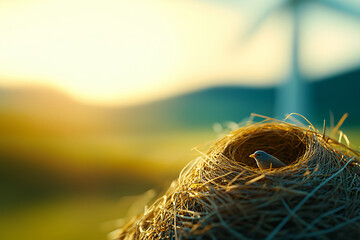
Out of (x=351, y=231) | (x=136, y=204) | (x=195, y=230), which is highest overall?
(x=136, y=204)

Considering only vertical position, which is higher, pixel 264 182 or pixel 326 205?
pixel 264 182

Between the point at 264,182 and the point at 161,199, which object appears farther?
the point at 161,199

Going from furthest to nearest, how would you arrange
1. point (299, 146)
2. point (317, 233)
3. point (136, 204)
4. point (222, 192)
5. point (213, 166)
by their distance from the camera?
1. point (136, 204)
2. point (299, 146)
3. point (213, 166)
4. point (222, 192)
5. point (317, 233)

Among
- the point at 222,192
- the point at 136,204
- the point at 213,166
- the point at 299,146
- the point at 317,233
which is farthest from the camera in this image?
the point at 136,204

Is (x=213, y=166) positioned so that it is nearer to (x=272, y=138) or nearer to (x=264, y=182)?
(x=264, y=182)

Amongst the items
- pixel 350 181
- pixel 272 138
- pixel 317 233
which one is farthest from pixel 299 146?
pixel 317 233

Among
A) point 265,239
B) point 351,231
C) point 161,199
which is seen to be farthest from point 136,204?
point 351,231

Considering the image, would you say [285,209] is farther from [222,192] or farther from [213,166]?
[213,166]
